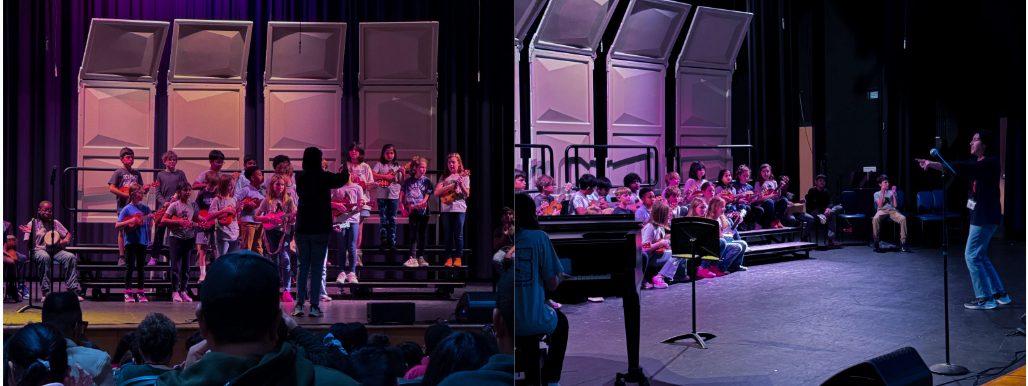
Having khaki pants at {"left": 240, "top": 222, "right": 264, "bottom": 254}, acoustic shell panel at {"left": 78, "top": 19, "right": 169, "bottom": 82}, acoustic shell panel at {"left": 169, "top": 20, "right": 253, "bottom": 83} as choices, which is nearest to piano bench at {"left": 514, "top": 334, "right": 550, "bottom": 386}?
khaki pants at {"left": 240, "top": 222, "right": 264, "bottom": 254}

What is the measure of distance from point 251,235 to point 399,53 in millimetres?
1725

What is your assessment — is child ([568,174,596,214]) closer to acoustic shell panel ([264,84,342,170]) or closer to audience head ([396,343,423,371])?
audience head ([396,343,423,371])

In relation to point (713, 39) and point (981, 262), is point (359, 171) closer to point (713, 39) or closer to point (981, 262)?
point (713, 39)

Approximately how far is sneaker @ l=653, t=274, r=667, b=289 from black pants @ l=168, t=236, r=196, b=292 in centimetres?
325

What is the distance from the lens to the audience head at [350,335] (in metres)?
3.06

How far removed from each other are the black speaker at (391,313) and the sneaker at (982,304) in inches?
117

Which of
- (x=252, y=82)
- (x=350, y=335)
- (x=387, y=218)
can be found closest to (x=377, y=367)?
(x=350, y=335)

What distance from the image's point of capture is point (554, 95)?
2.78 meters

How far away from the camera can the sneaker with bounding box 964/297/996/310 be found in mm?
3668

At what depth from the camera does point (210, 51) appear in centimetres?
548

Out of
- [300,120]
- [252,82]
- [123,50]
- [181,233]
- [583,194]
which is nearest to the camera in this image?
[583,194]

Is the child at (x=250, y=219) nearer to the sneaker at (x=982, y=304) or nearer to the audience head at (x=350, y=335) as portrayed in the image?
the audience head at (x=350, y=335)

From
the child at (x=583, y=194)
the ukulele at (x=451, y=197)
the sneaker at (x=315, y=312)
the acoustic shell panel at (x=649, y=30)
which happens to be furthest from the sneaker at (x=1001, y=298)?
the sneaker at (x=315, y=312)

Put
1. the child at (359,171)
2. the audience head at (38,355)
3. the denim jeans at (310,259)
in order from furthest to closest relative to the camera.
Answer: the child at (359,171), the denim jeans at (310,259), the audience head at (38,355)
